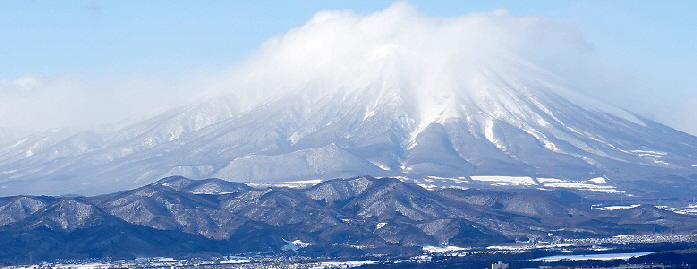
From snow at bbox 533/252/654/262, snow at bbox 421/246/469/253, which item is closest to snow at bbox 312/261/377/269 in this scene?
snow at bbox 421/246/469/253

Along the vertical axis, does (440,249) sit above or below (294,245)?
below

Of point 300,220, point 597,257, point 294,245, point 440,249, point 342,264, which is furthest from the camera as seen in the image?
point 300,220

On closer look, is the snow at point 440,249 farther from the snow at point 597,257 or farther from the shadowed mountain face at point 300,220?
the snow at point 597,257

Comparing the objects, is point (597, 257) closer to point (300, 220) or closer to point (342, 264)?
point (342, 264)

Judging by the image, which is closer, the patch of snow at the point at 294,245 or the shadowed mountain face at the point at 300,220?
the shadowed mountain face at the point at 300,220

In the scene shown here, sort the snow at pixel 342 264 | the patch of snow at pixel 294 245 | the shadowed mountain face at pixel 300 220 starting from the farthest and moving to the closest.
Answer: the patch of snow at pixel 294 245, the shadowed mountain face at pixel 300 220, the snow at pixel 342 264

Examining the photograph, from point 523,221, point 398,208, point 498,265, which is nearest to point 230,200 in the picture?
point 398,208

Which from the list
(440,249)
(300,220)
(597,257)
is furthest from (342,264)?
(300,220)

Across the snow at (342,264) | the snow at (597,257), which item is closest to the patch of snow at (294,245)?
the snow at (342,264)

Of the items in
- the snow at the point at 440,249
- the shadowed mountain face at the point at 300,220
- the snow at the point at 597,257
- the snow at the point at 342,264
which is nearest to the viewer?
the snow at the point at 597,257

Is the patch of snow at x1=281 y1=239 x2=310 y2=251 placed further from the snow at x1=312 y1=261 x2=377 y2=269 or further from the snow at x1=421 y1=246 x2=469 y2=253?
the snow at x1=312 y1=261 x2=377 y2=269
